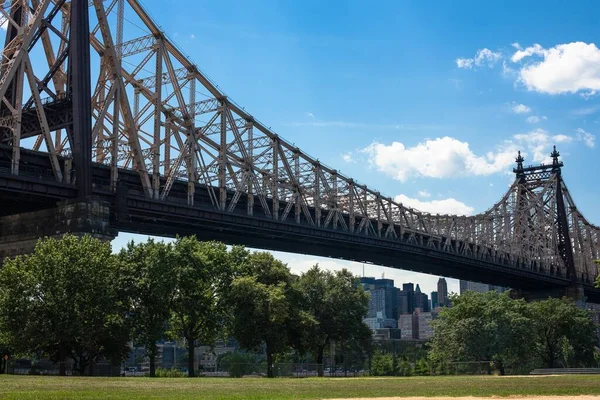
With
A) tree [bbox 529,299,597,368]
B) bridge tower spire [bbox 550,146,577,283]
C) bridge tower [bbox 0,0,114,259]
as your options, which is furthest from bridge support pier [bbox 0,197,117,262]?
bridge tower spire [bbox 550,146,577,283]

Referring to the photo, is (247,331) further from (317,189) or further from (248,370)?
(317,189)

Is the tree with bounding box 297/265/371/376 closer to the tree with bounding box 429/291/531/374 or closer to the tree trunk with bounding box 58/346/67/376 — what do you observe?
the tree with bounding box 429/291/531/374

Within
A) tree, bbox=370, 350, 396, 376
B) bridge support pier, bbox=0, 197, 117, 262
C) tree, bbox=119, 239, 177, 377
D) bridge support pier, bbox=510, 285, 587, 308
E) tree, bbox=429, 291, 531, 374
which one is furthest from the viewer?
bridge support pier, bbox=510, 285, 587, 308

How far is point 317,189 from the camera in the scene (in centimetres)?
10125

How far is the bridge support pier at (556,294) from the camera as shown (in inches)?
5925

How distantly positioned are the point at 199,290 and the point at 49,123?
18653 millimetres

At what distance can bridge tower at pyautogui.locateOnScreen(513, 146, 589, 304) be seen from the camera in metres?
158

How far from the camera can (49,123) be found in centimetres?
6450

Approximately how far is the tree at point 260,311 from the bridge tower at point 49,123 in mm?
12009

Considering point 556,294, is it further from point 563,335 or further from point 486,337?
point 486,337

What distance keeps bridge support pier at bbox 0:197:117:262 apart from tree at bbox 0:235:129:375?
5.97 m

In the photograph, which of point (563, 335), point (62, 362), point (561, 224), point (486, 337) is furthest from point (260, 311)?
point (561, 224)

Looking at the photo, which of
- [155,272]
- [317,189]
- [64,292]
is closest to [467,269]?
[317,189]

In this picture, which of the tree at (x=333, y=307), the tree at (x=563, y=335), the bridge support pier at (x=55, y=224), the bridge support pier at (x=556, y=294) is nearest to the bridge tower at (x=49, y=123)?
the bridge support pier at (x=55, y=224)
